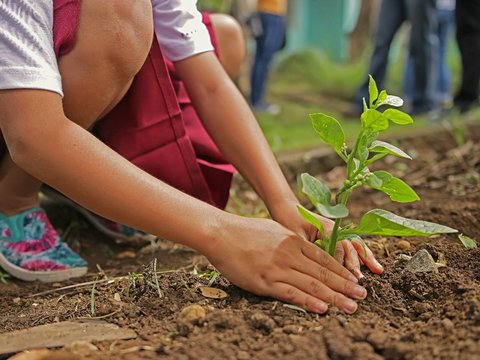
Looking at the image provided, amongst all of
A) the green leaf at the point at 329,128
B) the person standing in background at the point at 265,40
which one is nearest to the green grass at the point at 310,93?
the person standing in background at the point at 265,40

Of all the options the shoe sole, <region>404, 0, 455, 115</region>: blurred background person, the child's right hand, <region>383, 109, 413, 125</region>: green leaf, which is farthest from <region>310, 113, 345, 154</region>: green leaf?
<region>404, 0, 455, 115</region>: blurred background person

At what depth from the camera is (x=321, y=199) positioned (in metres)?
1.32

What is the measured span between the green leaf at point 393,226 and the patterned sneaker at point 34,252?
38.1 inches

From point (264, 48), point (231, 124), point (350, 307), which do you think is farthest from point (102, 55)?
point (264, 48)

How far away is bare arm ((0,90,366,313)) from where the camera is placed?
137 centimetres

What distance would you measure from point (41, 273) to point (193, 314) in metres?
0.80

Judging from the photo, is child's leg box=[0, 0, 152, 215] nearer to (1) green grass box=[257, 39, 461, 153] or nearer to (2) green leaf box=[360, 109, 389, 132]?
(2) green leaf box=[360, 109, 389, 132]

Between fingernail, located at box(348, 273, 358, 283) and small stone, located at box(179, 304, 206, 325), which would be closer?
small stone, located at box(179, 304, 206, 325)

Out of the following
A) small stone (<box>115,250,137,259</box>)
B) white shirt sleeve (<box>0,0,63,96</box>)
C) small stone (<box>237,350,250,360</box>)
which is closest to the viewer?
small stone (<box>237,350,250,360</box>)

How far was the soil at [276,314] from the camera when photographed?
120 centimetres

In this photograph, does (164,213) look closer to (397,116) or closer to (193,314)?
(193,314)

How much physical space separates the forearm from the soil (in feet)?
0.94

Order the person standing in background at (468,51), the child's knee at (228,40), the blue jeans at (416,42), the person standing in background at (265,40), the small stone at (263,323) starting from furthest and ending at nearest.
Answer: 1. the person standing in background at (265,40)
2. the blue jeans at (416,42)
3. the person standing in background at (468,51)
4. the child's knee at (228,40)
5. the small stone at (263,323)

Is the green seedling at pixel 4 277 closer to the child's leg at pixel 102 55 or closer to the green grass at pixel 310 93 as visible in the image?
the child's leg at pixel 102 55
